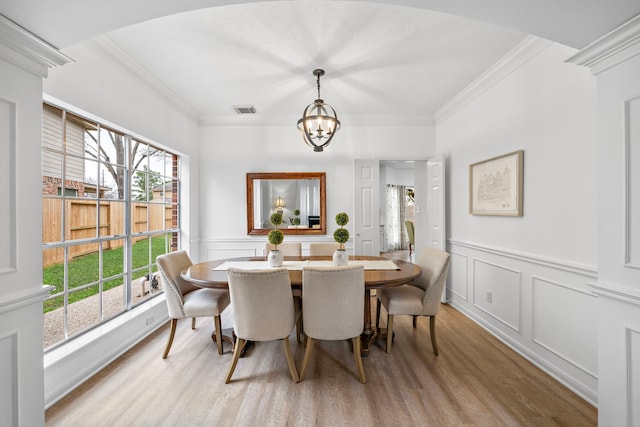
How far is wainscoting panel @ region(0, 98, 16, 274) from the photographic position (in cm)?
121

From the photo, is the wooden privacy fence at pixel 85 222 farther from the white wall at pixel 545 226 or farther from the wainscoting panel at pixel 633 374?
the white wall at pixel 545 226

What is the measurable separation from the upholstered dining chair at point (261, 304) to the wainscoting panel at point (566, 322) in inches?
79.4

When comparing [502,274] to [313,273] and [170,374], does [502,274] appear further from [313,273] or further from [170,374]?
[170,374]

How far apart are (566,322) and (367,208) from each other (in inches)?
102

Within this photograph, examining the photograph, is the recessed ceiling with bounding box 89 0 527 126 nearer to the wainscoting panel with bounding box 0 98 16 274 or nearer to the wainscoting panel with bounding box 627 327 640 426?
the wainscoting panel with bounding box 0 98 16 274

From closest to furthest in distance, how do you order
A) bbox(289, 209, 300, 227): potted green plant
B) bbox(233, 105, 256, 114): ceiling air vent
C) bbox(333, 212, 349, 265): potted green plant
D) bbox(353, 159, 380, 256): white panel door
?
bbox(333, 212, 349, 265): potted green plant
bbox(233, 105, 256, 114): ceiling air vent
bbox(353, 159, 380, 256): white panel door
bbox(289, 209, 300, 227): potted green plant

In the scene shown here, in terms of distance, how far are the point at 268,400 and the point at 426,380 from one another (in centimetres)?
117

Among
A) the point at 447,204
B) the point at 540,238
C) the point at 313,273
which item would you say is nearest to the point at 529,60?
the point at 540,238

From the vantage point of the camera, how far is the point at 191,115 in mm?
4027

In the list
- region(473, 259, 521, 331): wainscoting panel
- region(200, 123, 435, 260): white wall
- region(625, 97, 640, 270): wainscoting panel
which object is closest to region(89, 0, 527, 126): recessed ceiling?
region(200, 123, 435, 260): white wall

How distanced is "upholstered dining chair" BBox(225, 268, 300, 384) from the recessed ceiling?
1843 millimetres

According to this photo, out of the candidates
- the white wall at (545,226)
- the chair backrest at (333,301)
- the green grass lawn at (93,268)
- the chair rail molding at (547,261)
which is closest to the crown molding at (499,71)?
the white wall at (545,226)

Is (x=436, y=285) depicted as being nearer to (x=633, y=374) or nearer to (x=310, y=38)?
(x=633, y=374)

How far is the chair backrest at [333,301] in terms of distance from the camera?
6.56 feet
